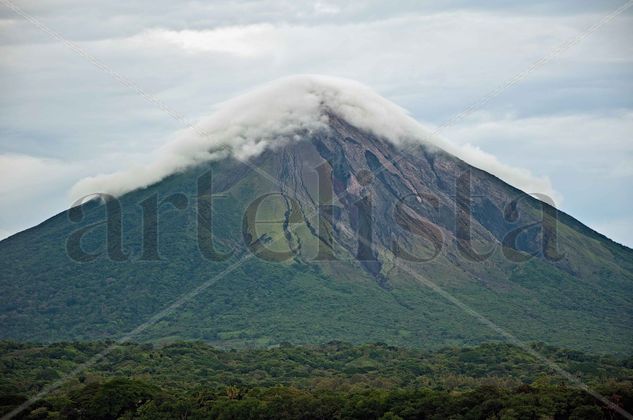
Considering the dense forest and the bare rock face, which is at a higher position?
the bare rock face

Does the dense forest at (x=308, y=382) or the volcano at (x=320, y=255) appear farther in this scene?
the volcano at (x=320, y=255)

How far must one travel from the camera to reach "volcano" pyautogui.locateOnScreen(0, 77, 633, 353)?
366 feet

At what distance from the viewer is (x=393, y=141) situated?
15050 cm

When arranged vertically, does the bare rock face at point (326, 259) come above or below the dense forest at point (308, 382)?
above

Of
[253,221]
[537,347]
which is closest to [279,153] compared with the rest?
[253,221]

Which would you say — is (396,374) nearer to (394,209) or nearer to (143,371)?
(143,371)

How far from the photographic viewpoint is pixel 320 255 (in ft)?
413

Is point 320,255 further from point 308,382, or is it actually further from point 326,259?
point 308,382

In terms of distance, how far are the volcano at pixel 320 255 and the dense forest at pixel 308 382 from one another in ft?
48.4

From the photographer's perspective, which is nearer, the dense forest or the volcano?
the dense forest

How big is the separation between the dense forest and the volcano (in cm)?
1475

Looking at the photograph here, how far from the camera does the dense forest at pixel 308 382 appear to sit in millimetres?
56281

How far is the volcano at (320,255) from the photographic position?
11162 cm

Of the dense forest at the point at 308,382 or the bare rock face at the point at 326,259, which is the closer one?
the dense forest at the point at 308,382
